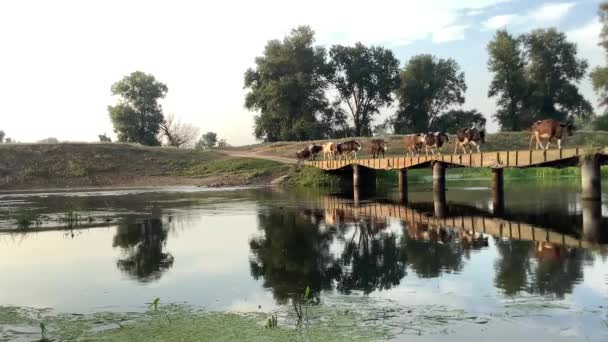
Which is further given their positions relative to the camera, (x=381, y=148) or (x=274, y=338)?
(x=381, y=148)

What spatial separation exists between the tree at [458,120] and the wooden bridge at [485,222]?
5667 cm

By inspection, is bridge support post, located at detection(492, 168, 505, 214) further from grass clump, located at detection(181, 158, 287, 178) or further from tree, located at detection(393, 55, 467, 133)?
tree, located at detection(393, 55, 467, 133)

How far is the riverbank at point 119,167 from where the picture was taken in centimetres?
4494

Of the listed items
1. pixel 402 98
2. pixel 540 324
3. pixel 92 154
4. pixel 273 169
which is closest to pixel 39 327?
pixel 540 324

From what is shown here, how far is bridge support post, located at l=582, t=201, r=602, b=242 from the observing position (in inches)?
525

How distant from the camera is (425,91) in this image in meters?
78.5

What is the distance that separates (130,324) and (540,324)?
483 cm

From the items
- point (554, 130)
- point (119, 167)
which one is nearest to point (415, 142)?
point (554, 130)

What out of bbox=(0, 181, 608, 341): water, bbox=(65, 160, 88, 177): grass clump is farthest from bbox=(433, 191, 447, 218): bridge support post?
bbox=(65, 160, 88, 177): grass clump

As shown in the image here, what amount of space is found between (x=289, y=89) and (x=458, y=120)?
2494cm

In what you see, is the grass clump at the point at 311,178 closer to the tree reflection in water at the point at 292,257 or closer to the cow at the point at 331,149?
the cow at the point at 331,149

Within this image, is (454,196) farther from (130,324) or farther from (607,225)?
(130,324)

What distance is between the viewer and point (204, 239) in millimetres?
14812

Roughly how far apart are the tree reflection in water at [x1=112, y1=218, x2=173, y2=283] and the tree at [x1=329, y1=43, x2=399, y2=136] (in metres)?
57.9
